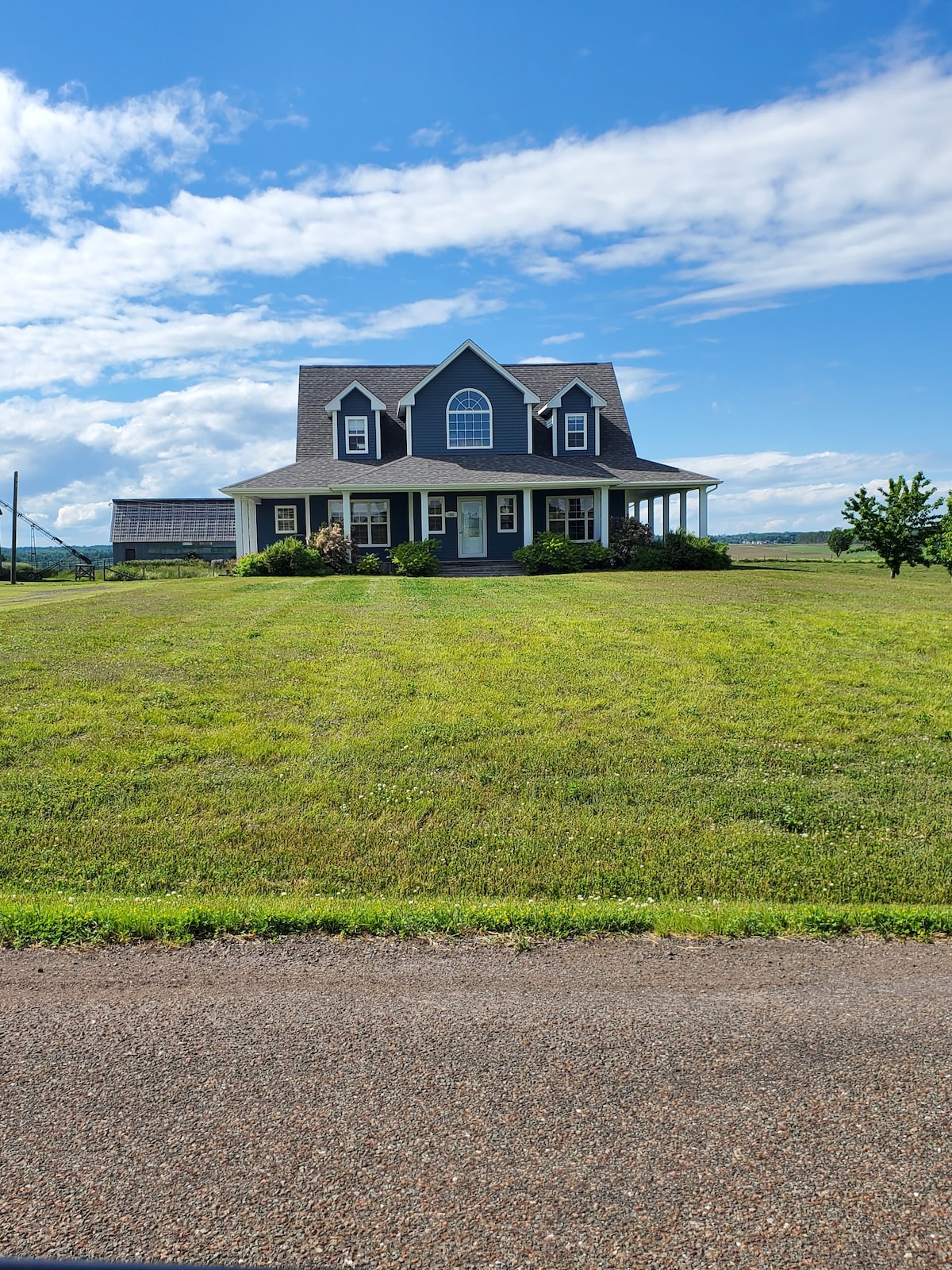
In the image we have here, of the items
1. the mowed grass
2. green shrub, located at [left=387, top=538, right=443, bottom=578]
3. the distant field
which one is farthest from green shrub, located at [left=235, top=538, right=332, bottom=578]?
the distant field

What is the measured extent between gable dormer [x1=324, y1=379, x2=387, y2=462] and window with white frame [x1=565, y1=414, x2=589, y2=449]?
703 centimetres

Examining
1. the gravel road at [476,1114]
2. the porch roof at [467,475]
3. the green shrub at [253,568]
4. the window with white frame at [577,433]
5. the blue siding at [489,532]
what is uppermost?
the window with white frame at [577,433]

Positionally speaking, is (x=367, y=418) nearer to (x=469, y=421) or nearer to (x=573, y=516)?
(x=469, y=421)

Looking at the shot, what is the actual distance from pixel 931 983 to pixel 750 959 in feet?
3.12

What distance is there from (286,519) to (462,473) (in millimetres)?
7309

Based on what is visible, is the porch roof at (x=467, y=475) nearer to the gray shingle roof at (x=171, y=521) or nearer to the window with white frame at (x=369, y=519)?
the window with white frame at (x=369, y=519)

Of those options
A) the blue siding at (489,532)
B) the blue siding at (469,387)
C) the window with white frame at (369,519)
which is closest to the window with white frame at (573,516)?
the blue siding at (489,532)

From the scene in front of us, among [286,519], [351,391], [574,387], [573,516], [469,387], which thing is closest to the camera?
[573,516]

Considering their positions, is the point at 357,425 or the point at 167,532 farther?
the point at 167,532

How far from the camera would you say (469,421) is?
33.6m

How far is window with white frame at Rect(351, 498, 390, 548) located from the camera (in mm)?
32844

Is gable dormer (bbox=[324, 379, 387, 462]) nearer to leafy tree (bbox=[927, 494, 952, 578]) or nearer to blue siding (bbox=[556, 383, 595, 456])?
blue siding (bbox=[556, 383, 595, 456])

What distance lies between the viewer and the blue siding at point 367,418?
3438 centimetres

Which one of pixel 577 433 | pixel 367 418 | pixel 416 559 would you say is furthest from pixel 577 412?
pixel 416 559
